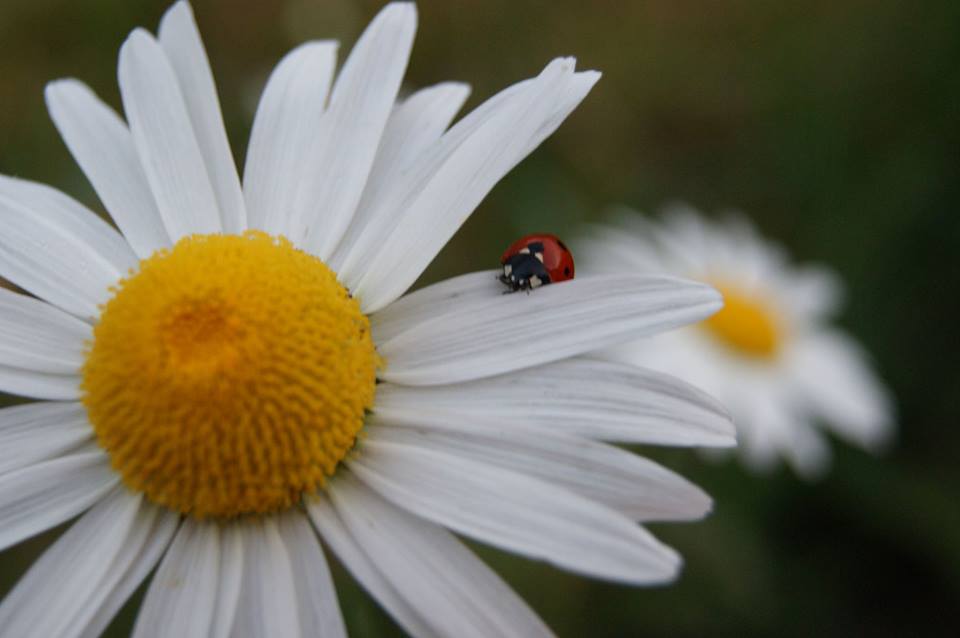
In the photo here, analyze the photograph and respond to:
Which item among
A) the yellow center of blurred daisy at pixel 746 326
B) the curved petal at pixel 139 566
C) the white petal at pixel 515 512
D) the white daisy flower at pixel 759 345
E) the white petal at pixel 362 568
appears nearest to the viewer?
the white petal at pixel 515 512

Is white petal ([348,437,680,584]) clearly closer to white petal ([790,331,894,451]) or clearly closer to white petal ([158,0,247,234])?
white petal ([158,0,247,234])

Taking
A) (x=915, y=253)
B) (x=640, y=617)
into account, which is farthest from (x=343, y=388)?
(x=915, y=253)

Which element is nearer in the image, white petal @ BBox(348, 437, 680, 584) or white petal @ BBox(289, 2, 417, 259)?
white petal @ BBox(348, 437, 680, 584)

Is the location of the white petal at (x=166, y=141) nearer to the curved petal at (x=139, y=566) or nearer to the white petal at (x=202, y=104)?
the white petal at (x=202, y=104)

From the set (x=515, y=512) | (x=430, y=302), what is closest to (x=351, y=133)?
(x=430, y=302)

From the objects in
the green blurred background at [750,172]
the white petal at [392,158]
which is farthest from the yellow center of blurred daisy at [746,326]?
the white petal at [392,158]

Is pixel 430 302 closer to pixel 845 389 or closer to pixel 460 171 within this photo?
pixel 460 171

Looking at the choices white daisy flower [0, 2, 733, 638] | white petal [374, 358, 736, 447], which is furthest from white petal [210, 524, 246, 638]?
white petal [374, 358, 736, 447]
